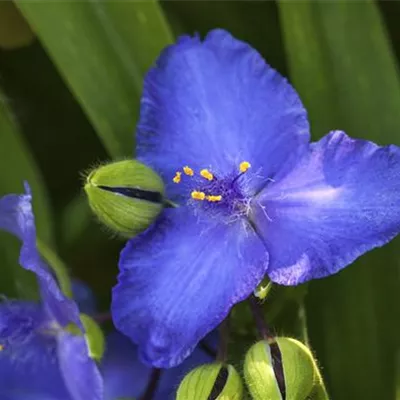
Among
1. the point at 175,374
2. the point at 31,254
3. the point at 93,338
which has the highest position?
the point at 31,254

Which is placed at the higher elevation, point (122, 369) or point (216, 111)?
point (216, 111)

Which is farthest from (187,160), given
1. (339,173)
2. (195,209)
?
(339,173)

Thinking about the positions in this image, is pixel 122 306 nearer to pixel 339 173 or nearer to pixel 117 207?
pixel 117 207

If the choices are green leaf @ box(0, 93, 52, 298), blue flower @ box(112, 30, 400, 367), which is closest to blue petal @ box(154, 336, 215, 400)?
blue flower @ box(112, 30, 400, 367)

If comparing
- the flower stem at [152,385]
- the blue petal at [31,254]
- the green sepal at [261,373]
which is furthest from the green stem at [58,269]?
the green sepal at [261,373]

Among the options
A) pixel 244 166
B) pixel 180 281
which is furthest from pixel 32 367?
pixel 244 166

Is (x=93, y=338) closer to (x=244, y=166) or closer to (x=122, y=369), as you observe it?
(x=122, y=369)
